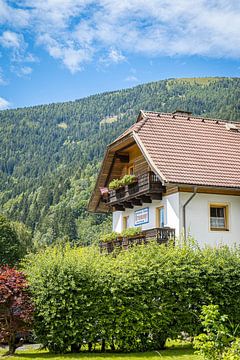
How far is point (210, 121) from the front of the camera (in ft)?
110

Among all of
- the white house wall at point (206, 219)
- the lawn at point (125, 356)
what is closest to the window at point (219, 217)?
the white house wall at point (206, 219)

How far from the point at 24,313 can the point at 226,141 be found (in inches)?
699

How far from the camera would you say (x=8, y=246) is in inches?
2539

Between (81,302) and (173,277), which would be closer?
(81,302)

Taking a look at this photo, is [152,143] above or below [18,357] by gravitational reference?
above

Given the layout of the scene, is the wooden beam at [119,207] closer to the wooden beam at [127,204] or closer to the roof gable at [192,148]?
the wooden beam at [127,204]

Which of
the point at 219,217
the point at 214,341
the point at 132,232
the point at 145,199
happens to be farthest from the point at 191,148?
the point at 214,341

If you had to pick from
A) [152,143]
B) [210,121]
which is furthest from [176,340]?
[210,121]

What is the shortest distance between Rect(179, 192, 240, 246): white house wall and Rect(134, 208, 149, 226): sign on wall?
353cm

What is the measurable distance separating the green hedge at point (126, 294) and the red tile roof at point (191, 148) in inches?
252

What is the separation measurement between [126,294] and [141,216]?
462 inches

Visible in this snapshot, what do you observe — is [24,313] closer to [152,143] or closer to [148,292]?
[148,292]

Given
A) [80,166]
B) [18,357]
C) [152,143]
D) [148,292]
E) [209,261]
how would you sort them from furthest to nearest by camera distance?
[80,166], [152,143], [209,261], [148,292], [18,357]

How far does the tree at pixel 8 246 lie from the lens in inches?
2504
